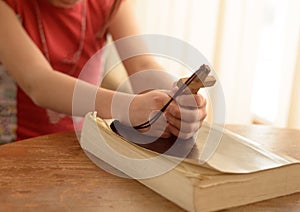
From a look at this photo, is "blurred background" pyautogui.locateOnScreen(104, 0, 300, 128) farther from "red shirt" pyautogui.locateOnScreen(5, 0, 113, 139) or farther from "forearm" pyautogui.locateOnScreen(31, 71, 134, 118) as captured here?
"forearm" pyautogui.locateOnScreen(31, 71, 134, 118)

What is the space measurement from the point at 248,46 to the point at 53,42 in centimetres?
95

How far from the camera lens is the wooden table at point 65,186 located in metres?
0.70

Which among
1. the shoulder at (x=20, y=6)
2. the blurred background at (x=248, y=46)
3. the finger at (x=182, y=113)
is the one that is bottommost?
the blurred background at (x=248, y=46)

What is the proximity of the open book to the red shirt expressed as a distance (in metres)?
0.50

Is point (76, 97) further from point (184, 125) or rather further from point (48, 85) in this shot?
point (184, 125)

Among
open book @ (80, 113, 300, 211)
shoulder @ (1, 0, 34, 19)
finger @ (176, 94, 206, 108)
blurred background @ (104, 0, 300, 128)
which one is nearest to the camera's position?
open book @ (80, 113, 300, 211)

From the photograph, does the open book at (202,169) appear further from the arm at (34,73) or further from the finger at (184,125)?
the arm at (34,73)

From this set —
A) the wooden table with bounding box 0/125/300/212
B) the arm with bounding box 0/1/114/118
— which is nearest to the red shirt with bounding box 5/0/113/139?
the arm with bounding box 0/1/114/118

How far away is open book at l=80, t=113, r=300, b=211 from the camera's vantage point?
69 centimetres

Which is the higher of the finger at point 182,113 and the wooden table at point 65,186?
the finger at point 182,113

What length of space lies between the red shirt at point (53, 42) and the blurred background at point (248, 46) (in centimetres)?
79

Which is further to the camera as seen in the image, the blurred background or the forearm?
the blurred background

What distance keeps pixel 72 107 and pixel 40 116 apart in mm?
312

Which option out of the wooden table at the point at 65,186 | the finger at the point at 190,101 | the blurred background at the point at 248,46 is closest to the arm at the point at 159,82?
the finger at the point at 190,101
